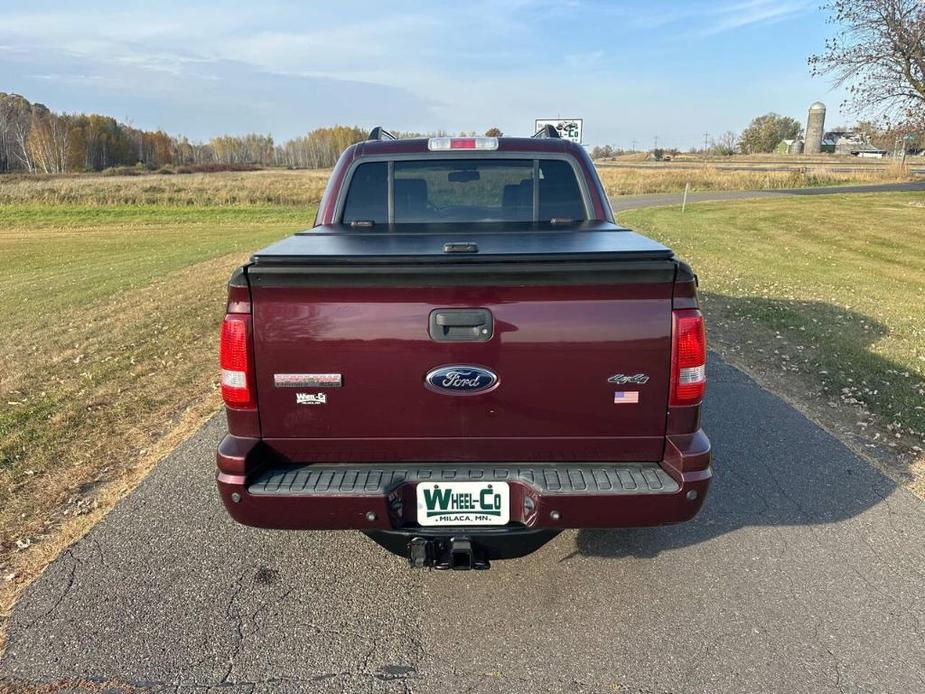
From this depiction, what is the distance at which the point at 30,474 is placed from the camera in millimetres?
4105

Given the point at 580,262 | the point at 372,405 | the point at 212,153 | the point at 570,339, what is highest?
the point at 212,153

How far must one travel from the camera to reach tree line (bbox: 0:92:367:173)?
11619 cm

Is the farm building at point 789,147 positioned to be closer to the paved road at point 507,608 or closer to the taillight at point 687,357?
the paved road at point 507,608

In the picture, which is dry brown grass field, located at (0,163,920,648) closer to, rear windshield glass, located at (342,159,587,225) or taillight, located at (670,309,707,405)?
rear windshield glass, located at (342,159,587,225)

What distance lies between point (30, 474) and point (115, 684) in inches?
90.4

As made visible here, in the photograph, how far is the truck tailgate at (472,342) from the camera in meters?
2.35

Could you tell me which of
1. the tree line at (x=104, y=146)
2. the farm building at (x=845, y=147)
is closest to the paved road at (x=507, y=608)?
the tree line at (x=104, y=146)

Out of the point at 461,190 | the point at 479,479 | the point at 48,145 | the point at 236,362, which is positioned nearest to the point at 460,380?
the point at 479,479

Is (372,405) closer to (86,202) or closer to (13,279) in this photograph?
(13,279)

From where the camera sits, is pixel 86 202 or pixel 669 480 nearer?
pixel 669 480

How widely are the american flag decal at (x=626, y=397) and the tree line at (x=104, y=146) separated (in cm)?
9647

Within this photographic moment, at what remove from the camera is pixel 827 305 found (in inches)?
362

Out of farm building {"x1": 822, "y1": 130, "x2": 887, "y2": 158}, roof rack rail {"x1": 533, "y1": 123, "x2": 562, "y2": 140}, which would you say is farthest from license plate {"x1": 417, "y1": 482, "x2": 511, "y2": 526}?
farm building {"x1": 822, "y1": 130, "x2": 887, "y2": 158}

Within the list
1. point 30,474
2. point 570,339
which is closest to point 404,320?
point 570,339
